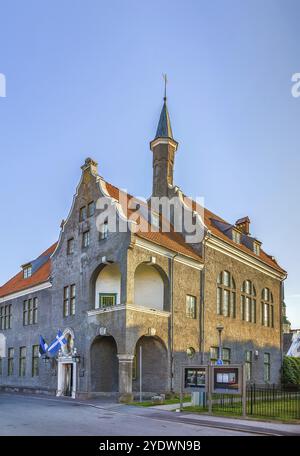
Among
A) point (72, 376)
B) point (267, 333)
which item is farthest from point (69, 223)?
point (267, 333)

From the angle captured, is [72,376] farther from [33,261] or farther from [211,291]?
[33,261]

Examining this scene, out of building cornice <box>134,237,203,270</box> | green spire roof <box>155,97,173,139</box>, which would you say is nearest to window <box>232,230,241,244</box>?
building cornice <box>134,237,203,270</box>

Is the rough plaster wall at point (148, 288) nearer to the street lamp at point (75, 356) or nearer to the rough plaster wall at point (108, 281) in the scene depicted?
the rough plaster wall at point (108, 281)

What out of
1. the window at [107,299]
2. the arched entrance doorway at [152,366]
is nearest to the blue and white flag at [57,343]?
the window at [107,299]

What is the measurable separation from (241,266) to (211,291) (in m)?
5.67

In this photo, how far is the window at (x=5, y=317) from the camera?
45156 millimetres

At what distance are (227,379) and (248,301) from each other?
2086 cm

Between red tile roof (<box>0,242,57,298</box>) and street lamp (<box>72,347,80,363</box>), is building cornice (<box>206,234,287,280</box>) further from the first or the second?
red tile roof (<box>0,242,57,298</box>)

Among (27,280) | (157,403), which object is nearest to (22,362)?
(27,280)

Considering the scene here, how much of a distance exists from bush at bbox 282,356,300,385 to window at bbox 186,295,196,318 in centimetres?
1597

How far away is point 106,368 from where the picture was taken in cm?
3209

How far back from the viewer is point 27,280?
43.8 meters

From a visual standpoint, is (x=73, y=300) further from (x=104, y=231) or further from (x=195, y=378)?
(x=195, y=378)

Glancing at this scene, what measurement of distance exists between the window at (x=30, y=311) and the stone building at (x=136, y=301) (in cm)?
16
